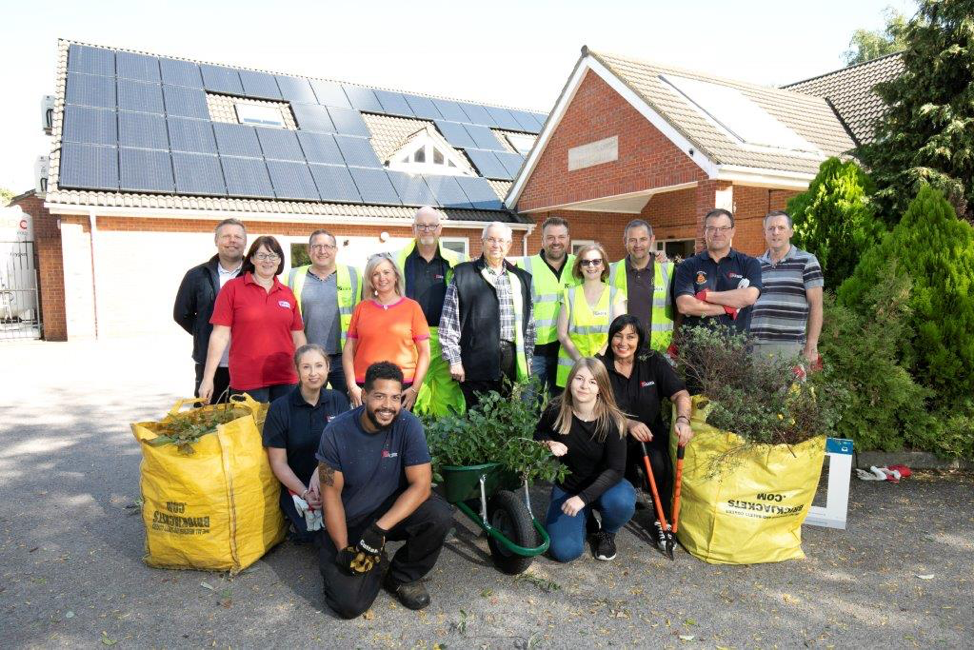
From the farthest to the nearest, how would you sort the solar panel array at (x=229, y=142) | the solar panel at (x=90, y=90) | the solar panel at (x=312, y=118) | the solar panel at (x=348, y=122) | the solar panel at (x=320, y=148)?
the solar panel at (x=348, y=122)
the solar panel at (x=312, y=118)
the solar panel at (x=320, y=148)
the solar panel at (x=90, y=90)
the solar panel array at (x=229, y=142)

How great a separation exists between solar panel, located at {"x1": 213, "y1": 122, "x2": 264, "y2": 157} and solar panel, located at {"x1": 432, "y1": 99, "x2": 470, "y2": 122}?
658 centimetres

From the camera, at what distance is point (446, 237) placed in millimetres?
16297

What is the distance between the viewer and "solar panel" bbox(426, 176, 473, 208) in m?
16.4

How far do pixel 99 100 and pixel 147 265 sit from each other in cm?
442

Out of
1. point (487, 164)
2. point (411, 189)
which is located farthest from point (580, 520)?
point (487, 164)

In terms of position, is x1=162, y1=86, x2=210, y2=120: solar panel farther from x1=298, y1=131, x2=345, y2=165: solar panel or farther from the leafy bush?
the leafy bush

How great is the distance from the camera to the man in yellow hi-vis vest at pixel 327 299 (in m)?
4.48

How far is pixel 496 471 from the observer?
342 cm

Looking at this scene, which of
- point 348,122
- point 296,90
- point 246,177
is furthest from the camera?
point 296,90

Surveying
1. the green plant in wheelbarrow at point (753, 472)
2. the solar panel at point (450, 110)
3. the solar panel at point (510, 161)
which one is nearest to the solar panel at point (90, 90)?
the solar panel at point (450, 110)

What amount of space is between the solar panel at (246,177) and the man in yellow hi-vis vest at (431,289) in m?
10.6

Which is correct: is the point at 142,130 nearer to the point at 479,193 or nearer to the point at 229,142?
the point at 229,142

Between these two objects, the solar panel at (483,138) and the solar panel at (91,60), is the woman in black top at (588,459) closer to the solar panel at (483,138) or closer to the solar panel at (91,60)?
the solar panel at (483,138)

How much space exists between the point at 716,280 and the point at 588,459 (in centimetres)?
164
